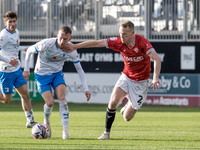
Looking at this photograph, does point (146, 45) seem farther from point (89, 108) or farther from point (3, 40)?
point (89, 108)

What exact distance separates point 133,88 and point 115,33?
34.7 ft

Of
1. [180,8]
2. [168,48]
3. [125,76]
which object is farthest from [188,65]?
[125,76]

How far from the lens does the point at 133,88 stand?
7.59 m

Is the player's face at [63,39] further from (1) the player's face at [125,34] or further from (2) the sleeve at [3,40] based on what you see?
(2) the sleeve at [3,40]

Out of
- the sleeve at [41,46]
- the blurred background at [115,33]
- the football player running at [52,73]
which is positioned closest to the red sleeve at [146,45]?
the football player running at [52,73]

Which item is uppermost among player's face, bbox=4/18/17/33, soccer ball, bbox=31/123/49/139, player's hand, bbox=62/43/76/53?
player's face, bbox=4/18/17/33

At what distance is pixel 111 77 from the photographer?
54.9 ft

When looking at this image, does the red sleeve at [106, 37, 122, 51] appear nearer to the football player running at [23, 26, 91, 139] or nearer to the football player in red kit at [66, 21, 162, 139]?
the football player in red kit at [66, 21, 162, 139]

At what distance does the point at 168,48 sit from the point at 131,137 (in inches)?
394

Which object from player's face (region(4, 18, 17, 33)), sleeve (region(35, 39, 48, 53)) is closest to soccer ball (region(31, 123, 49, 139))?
sleeve (region(35, 39, 48, 53))

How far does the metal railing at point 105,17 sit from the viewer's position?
17578 mm

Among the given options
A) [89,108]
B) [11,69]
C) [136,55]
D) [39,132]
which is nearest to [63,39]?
[136,55]

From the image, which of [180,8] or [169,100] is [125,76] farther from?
[180,8]

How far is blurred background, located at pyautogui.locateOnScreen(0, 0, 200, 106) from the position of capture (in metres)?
16.5
